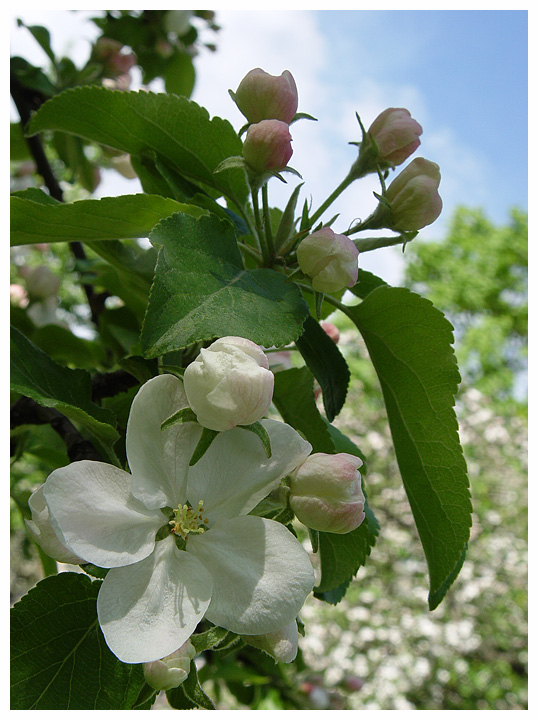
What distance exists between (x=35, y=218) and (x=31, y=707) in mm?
425

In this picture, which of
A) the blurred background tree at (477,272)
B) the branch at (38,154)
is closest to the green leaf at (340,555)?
the branch at (38,154)

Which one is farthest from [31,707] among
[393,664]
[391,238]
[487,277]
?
[487,277]

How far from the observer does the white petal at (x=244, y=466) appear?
49cm

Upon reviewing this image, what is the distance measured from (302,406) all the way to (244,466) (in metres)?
0.23

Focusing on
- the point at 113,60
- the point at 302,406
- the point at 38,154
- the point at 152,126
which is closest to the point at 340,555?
the point at 302,406

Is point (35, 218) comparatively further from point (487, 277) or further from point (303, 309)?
point (487, 277)

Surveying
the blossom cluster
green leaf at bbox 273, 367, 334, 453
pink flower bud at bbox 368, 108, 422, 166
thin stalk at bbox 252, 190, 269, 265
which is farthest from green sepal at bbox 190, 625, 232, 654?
pink flower bud at bbox 368, 108, 422, 166

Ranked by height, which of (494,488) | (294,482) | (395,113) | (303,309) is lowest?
(494,488)

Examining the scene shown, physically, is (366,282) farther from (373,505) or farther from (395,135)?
(373,505)

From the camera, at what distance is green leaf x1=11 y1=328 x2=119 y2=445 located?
0.56m

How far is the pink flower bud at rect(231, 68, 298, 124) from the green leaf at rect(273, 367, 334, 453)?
0.27 m

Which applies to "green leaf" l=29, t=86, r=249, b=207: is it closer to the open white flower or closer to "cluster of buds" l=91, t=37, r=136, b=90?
the open white flower

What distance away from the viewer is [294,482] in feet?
1.62

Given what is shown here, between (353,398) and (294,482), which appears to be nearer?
(294,482)
